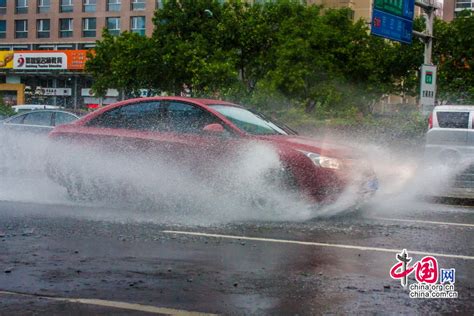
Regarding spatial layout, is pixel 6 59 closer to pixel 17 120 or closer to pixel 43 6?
pixel 43 6

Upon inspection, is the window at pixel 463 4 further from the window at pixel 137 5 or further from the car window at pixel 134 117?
the car window at pixel 134 117

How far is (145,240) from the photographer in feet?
22.3

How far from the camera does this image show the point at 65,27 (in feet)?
194

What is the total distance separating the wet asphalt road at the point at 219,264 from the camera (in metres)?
4.62

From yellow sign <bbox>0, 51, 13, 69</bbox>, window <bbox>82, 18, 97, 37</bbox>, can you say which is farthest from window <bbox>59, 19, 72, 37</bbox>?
yellow sign <bbox>0, 51, 13, 69</bbox>

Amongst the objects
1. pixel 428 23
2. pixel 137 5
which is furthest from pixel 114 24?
pixel 428 23

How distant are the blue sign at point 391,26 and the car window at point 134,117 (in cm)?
953

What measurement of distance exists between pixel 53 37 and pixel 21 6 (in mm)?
4673

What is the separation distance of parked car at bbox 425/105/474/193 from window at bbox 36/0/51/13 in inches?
2029

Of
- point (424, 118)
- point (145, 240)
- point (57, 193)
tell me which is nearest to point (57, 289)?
point (145, 240)

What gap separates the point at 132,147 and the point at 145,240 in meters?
2.67

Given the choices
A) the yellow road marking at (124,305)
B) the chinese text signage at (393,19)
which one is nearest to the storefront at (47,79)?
the chinese text signage at (393,19)

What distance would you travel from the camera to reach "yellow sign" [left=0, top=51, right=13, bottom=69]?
55469mm

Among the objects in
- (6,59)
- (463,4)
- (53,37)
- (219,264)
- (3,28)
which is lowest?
(219,264)
